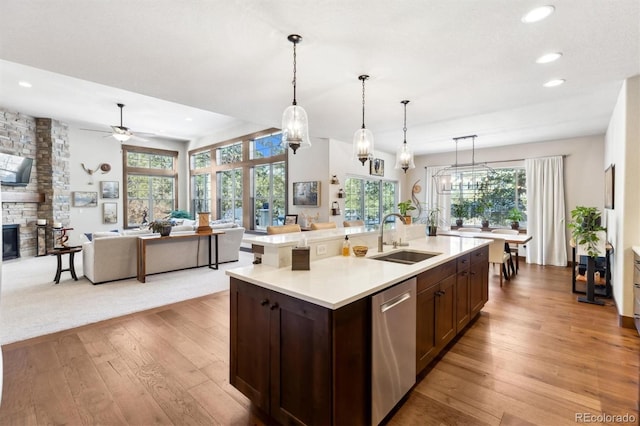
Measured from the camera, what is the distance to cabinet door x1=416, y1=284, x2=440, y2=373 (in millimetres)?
2199

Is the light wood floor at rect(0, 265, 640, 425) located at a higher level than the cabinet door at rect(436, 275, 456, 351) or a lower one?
lower

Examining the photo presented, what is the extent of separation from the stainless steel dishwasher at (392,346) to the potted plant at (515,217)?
19.4 feet

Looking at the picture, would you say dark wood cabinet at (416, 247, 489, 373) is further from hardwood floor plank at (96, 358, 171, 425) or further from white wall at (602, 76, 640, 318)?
hardwood floor plank at (96, 358, 171, 425)

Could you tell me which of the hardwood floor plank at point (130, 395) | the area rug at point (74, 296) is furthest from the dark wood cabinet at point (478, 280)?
the area rug at point (74, 296)

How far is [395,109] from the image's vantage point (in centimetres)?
434

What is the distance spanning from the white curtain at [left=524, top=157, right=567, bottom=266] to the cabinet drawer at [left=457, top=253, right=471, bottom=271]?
4.60 metres

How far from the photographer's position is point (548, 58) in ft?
9.29

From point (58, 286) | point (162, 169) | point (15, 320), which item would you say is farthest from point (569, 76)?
point (162, 169)

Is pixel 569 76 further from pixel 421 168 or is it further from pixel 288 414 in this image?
pixel 421 168

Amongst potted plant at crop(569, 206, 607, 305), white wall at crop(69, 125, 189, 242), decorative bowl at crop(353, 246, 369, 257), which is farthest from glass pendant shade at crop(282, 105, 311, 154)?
white wall at crop(69, 125, 189, 242)

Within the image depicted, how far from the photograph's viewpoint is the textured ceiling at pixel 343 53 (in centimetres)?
218

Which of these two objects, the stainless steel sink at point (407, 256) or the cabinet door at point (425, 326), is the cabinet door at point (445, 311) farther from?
the stainless steel sink at point (407, 256)

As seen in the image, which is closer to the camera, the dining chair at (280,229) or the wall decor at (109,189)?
the dining chair at (280,229)

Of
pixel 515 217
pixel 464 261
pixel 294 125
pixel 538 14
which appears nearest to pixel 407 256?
pixel 464 261
